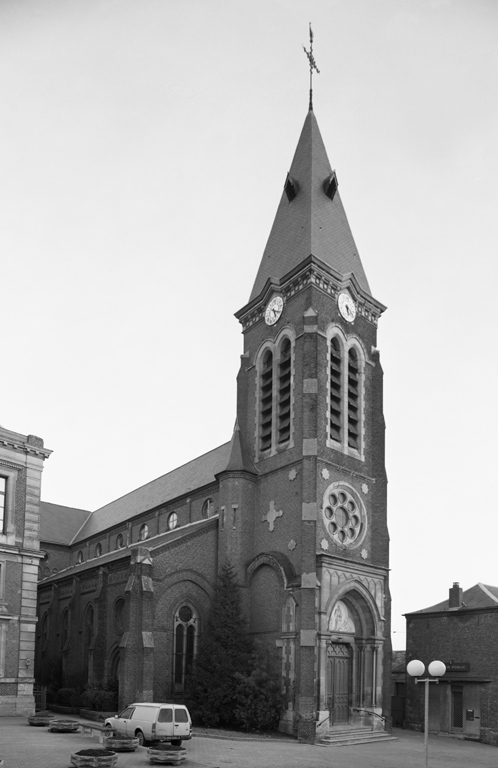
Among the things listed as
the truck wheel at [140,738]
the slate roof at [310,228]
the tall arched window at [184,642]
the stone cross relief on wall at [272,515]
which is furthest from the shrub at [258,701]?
the slate roof at [310,228]

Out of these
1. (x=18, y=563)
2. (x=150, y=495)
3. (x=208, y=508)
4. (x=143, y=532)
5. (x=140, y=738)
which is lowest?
(x=140, y=738)

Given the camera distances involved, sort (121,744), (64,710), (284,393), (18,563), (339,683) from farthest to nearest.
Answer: (18,563) → (284,393) → (64,710) → (339,683) → (121,744)

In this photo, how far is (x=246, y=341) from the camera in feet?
144

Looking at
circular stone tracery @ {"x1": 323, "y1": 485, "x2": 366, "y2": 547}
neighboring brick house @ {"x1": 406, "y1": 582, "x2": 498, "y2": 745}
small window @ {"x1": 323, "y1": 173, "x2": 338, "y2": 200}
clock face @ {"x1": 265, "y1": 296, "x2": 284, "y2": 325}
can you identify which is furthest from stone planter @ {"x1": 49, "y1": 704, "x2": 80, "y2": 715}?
small window @ {"x1": 323, "y1": 173, "x2": 338, "y2": 200}

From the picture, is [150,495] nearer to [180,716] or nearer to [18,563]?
[18,563]

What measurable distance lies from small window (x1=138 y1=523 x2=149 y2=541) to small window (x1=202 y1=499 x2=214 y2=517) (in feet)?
26.3

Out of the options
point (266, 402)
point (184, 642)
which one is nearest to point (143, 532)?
point (184, 642)

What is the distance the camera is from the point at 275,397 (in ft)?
132

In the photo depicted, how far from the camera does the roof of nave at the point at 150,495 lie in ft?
153

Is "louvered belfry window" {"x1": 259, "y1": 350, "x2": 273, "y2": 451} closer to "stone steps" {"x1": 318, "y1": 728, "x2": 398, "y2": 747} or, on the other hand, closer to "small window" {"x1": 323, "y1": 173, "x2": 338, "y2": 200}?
"small window" {"x1": 323, "y1": 173, "x2": 338, "y2": 200}

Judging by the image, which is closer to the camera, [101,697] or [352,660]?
[101,697]

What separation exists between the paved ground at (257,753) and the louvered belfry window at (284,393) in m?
14.2

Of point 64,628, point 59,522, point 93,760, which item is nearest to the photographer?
point 93,760

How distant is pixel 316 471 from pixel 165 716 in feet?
44.4
